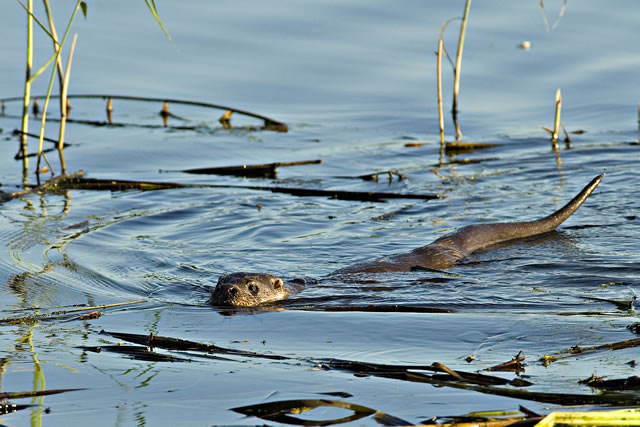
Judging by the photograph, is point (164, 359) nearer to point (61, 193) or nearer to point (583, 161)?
point (61, 193)

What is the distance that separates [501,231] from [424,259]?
30.9 inches

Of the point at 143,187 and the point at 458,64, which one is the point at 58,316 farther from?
the point at 458,64

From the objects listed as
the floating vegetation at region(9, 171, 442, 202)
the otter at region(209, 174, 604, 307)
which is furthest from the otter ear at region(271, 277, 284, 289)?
the floating vegetation at region(9, 171, 442, 202)

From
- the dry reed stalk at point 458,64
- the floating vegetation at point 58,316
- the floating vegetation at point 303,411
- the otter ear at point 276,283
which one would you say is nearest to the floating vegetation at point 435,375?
the floating vegetation at point 303,411

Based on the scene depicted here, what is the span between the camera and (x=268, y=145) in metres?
9.55

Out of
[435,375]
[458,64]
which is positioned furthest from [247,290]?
[458,64]

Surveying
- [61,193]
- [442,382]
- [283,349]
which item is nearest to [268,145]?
[61,193]

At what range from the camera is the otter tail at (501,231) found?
6.78m

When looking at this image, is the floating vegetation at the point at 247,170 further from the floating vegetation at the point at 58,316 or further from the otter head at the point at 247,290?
the floating vegetation at the point at 58,316

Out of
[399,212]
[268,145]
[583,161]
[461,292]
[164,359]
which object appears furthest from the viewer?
[268,145]

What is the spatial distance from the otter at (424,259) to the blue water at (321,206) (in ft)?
0.41

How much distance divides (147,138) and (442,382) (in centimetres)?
669

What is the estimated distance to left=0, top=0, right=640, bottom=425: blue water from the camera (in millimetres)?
3873

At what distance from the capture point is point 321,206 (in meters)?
7.86
